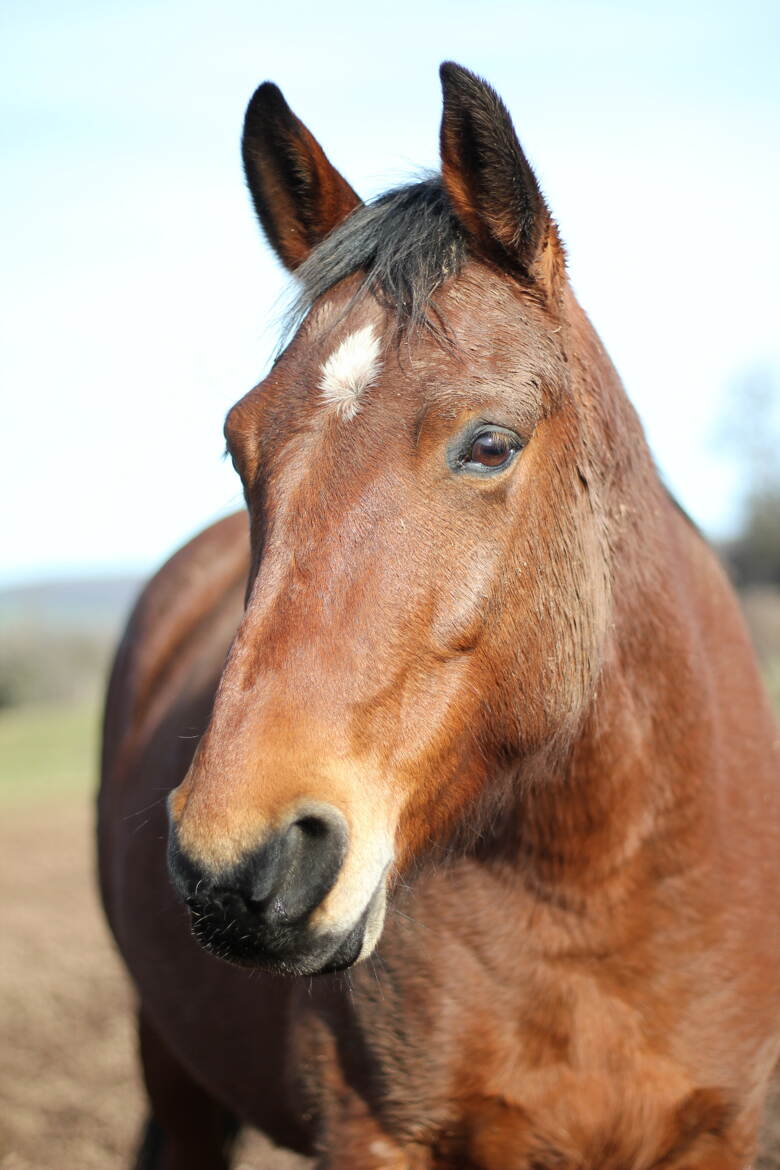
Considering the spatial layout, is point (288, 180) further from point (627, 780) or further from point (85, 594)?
point (85, 594)

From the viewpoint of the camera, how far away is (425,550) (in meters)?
2.18

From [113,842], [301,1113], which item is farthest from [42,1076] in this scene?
[301,1113]

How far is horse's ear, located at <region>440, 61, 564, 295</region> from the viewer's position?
235 centimetres

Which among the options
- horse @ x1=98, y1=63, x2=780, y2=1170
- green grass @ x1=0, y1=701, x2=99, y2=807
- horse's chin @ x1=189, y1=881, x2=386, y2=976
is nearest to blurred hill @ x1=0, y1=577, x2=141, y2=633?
green grass @ x1=0, y1=701, x2=99, y2=807

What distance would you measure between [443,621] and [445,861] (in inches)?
29.2

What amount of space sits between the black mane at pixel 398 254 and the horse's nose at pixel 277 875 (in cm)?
106

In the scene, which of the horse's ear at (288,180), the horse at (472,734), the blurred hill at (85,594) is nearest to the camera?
the horse at (472,734)

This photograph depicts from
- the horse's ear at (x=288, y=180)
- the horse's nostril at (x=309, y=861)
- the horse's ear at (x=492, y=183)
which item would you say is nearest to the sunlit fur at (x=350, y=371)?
the horse's ear at (x=492, y=183)

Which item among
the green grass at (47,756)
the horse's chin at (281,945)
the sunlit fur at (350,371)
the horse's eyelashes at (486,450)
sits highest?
the sunlit fur at (350,371)

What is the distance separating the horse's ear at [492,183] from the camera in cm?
235

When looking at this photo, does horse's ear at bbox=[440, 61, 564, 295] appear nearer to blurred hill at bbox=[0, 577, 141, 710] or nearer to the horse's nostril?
the horse's nostril

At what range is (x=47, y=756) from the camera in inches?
684

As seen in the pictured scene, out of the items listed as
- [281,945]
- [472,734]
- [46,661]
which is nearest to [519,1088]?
[472,734]

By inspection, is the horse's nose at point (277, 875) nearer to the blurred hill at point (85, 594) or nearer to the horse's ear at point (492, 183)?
the horse's ear at point (492, 183)
